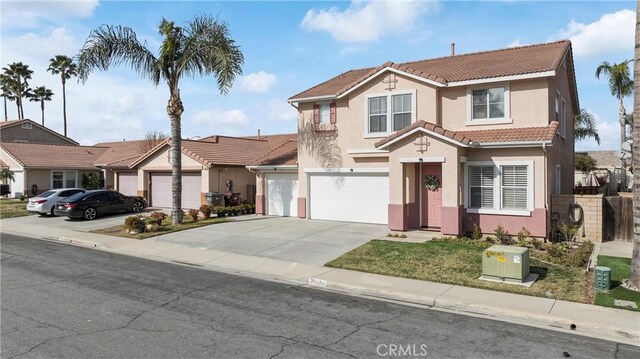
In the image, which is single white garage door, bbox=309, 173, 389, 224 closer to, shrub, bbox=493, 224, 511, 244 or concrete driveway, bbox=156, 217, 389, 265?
concrete driveway, bbox=156, 217, 389, 265

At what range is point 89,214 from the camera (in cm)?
2223

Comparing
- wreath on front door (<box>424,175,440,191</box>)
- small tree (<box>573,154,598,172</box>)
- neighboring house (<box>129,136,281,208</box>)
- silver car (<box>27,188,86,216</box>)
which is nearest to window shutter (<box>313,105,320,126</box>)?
wreath on front door (<box>424,175,440,191</box>)

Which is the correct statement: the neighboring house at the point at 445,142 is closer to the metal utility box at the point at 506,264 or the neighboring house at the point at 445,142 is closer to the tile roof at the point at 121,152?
the metal utility box at the point at 506,264

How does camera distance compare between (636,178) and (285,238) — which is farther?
(285,238)

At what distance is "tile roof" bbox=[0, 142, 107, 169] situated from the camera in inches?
1361

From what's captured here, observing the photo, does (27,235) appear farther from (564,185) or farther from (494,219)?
(564,185)

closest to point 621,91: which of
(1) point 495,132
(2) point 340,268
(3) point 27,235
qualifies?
(1) point 495,132

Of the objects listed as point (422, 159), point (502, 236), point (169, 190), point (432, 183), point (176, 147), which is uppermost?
point (176, 147)

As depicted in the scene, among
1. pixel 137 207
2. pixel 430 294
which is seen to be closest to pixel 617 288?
pixel 430 294

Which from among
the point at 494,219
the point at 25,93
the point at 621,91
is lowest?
the point at 494,219

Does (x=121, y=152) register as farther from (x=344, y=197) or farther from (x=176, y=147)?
(x=344, y=197)

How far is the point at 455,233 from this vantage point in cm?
1485

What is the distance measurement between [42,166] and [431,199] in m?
31.0

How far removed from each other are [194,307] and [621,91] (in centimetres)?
3768
